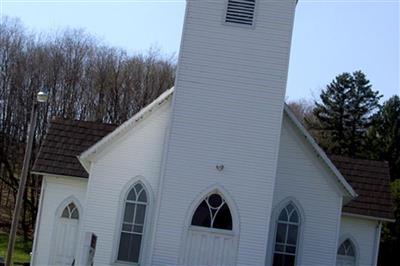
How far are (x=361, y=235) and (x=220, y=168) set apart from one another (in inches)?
277

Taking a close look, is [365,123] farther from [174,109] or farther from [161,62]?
[174,109]

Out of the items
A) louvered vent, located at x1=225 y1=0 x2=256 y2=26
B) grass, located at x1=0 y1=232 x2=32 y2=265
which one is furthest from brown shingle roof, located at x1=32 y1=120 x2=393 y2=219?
grass, located at x1=0 y1=232 x2=32 y2=265

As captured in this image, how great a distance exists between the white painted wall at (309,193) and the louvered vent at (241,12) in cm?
325

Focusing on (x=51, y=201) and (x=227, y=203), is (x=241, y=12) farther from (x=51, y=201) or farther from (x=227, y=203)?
(x=51, y=201)

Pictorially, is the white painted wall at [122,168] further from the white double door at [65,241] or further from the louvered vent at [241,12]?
the louvered vent at [241,12]

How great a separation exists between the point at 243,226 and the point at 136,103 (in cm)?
3705

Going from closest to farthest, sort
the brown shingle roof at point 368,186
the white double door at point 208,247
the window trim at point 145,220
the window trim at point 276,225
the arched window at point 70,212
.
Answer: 1. the white double door at point 208,247
2. the window trim at point 145,220
3. the window trim at point 276,225
4. the arched window at point 70,212
5. the brown shingle roof at point 368,186

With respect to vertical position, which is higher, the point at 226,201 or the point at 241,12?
the point at 241,12

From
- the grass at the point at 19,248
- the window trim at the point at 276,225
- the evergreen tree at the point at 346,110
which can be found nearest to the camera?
the window trim at the point at 276,225

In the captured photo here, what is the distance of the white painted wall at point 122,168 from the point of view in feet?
74.9

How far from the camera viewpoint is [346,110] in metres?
65.2

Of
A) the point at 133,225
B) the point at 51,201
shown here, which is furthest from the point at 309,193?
the point at 51,201

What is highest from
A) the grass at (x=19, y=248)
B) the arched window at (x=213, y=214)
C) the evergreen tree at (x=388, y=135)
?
the evergreen tree at (x=388, y=135)

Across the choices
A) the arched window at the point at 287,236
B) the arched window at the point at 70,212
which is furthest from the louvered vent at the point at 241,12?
the arched window at the point at 70,212
